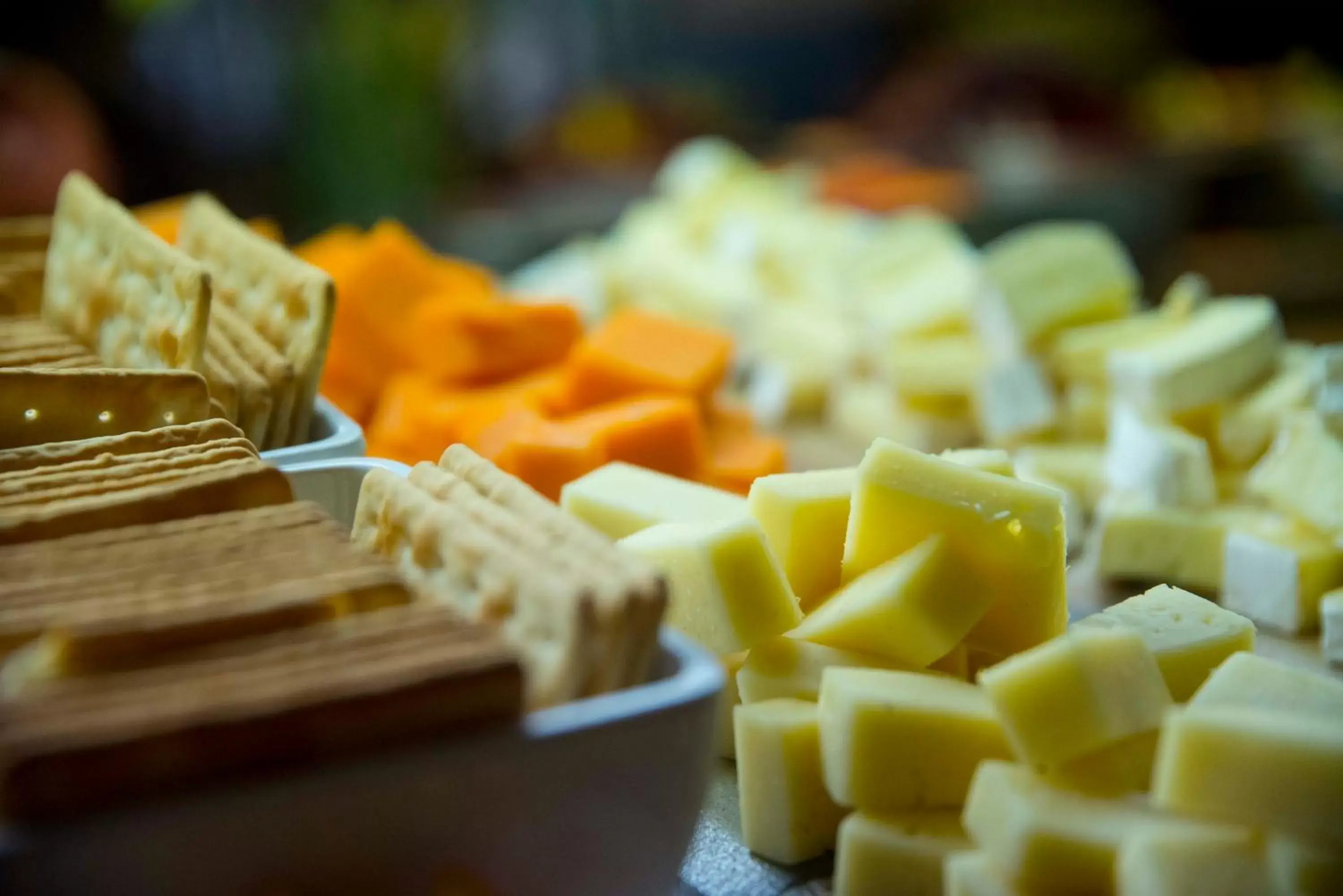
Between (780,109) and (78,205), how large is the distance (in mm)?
3375

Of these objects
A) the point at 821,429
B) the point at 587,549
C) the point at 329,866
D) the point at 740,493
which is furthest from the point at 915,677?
the point at 821,429

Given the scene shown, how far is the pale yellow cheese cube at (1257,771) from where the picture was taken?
0.73m

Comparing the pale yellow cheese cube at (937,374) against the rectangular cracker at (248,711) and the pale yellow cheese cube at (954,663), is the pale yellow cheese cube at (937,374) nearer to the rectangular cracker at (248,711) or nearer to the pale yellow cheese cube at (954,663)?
the pale yellow cheese cube at (954,663)

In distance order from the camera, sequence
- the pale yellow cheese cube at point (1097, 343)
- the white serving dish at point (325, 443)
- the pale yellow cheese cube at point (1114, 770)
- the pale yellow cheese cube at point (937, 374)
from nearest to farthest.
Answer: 1. the pale yellow cheese cube at point (1114, 770)
2. the white serving dish at point (325, 443)
3. the pale yellow cheese cube at point (1097, 343)
4. the pale yellow cheese cube at point (937, 374)

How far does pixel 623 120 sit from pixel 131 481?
2.67 meters

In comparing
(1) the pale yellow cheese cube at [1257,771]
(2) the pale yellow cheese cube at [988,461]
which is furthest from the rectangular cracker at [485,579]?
(2) the pale yellow cheese cube at [988,461]

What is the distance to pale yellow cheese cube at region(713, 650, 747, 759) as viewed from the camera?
0.99 metres

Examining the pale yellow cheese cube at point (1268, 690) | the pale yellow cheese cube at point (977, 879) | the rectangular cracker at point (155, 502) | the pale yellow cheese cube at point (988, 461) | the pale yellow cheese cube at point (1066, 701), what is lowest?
the pale yellow cheese cube at point (977, 879)

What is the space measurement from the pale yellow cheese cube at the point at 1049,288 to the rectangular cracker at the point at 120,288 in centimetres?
99

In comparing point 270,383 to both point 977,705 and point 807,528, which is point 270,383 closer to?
point 807,528

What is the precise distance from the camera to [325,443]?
1.08 metres

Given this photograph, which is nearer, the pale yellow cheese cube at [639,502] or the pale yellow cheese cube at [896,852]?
the pale yellow cheese cube at [896,852]

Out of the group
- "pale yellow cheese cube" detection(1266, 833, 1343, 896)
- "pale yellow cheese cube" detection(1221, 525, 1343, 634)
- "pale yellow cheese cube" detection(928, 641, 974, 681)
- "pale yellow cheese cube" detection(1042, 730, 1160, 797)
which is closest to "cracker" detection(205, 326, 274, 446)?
"pale yellow cheese cube" detection(928, 641, 974, 681)

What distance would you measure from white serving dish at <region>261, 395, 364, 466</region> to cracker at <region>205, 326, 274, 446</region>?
0.07ft
